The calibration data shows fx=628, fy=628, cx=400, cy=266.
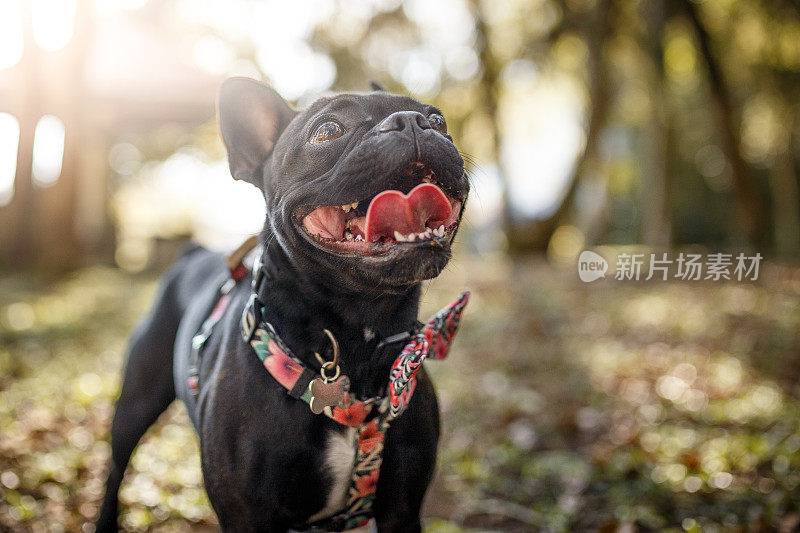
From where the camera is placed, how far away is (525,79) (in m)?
19.4

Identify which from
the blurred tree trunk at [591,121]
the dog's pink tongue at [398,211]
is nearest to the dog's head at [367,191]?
the dog's pink tongue at [398,211]

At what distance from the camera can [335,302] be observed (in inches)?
81.6

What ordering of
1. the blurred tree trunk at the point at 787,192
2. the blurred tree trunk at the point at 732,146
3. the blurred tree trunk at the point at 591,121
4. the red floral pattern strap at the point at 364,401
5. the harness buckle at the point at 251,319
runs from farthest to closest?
the blurred tree trunk at the point at 787,192, the blurred tree trunk at the point at 591,121, the blurred tree trunk at the point at 732,146, the harness buckle at the point at 251,319, the red floral pattern strap at the point at 364,401

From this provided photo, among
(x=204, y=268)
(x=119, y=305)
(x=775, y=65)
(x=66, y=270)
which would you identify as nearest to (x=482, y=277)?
(x=119, y=305)

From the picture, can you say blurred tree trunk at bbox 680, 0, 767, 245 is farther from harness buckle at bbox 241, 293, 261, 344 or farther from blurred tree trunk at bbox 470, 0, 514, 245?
harness buckle at bbox 241, 293, 261, 344

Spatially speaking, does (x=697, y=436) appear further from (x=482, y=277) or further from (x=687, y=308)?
(x=482, y=277)

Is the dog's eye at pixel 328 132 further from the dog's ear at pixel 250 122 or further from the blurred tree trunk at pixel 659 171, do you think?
the blurred tree trunk at pixel 659 171

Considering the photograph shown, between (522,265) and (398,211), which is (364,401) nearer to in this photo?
(398,211)

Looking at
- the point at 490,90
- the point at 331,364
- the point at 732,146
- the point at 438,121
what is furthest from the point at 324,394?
the point at 490,90

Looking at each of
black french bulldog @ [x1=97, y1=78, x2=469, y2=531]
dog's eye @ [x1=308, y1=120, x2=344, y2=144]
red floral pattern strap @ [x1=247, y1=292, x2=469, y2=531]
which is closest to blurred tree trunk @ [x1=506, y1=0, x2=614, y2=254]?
black french bulldog @ [x1=97, y1=78, x2=469, y2=531]

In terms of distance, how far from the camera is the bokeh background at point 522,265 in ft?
12.5

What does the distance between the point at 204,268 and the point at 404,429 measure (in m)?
1.62

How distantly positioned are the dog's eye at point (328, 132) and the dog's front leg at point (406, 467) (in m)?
0.93

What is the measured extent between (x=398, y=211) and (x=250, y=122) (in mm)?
937
